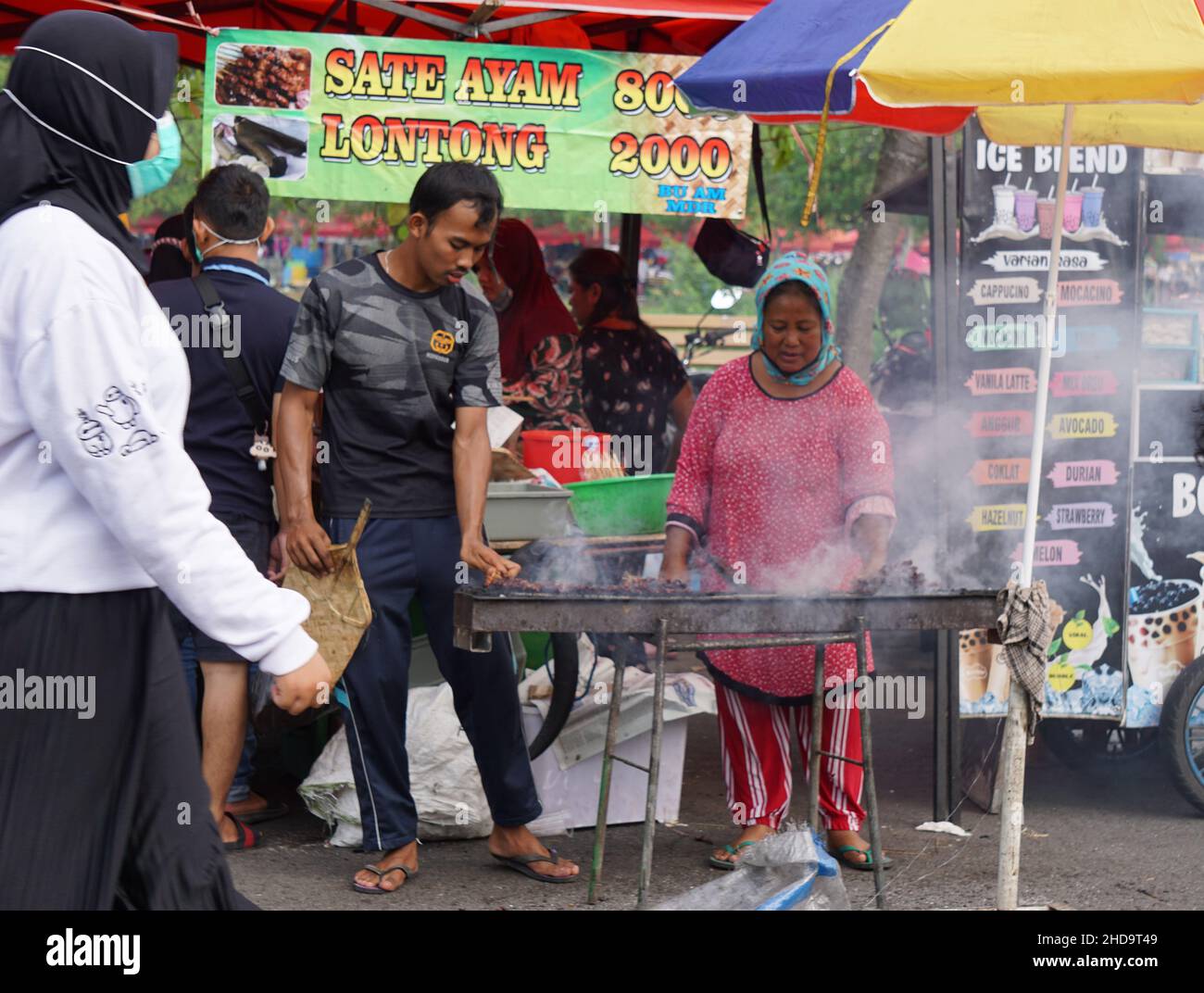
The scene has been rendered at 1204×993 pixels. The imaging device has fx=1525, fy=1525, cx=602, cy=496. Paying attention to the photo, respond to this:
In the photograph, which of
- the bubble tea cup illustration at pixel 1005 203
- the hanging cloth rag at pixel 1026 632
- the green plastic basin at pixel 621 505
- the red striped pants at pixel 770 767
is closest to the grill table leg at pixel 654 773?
the red striped pants at pixel 770 767

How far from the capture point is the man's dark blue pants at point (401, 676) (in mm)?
4832

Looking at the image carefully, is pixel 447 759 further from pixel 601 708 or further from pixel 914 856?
pixel 914 856

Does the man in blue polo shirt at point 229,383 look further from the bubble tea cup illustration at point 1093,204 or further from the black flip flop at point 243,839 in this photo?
the bubble tea cup illustration at point 1093,204

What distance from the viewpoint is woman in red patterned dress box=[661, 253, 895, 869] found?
505 centimetres

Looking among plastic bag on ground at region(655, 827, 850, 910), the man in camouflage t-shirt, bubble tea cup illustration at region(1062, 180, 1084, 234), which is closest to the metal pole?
plastic bag on ground at region(655, 827, 850, 910)

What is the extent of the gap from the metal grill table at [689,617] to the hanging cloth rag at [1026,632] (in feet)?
0.17

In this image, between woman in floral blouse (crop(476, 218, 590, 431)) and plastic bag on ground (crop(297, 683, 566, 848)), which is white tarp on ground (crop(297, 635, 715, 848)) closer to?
plastic bag on ground (crop(297, 683, 566, 848))

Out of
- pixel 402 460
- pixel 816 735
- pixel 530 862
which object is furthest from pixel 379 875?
pixel 816 735

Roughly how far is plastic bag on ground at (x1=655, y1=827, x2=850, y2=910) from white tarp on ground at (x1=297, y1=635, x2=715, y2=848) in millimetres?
1250

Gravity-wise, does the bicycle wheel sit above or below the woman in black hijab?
below

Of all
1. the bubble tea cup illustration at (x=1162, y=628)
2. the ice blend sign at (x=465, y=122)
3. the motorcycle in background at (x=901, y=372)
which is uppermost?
the ice blend sign at (x=465, y=122)

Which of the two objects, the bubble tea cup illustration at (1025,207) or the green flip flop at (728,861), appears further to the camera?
the bubble tea cup illustration at (1025,207)

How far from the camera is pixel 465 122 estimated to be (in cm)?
599
